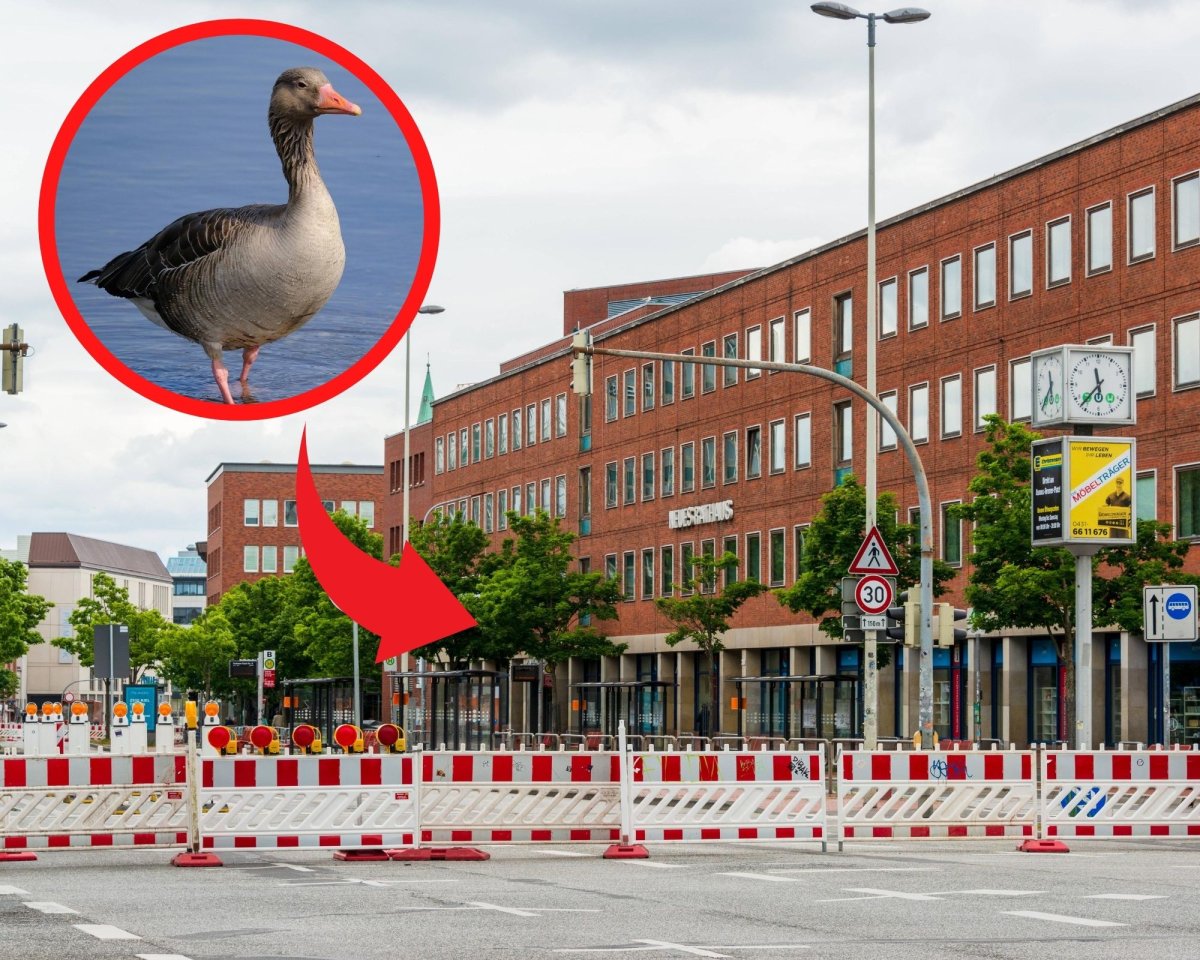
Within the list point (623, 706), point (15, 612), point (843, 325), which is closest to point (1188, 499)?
point (843, 325)

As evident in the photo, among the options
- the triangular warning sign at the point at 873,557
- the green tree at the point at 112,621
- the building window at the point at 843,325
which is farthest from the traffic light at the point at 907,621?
the green tree at the point at 112,621

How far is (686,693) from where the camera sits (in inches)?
2950

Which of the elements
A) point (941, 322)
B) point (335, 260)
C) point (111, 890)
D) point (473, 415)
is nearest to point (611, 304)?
point (473, 415)

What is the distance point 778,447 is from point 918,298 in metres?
9.57

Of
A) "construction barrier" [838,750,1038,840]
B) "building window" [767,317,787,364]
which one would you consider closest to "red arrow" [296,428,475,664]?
"construction barrier" [838,750,1038,840]

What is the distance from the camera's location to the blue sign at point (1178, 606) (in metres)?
30.1

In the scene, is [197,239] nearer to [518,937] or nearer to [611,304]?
[518,937]

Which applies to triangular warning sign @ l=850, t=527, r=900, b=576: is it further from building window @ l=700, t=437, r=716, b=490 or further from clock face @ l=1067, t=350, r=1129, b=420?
building window @ l=700, t=437, r=716, b=490

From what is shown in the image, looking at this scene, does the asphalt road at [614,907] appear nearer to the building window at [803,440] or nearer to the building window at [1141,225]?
the building window at [1141,225]

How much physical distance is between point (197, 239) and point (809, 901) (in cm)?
1046

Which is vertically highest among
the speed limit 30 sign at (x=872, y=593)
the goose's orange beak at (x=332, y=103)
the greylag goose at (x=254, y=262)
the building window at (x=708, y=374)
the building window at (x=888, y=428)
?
the building window at (x=708, y=374)

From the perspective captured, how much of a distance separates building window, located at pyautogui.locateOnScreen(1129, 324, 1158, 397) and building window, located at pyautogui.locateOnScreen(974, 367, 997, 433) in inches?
231

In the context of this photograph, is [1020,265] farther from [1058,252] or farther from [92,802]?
[92,802]

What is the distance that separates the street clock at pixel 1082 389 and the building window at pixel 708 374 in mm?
43511
